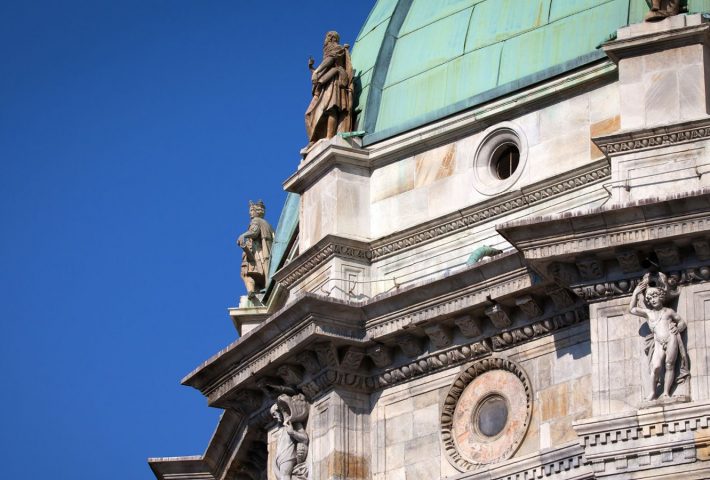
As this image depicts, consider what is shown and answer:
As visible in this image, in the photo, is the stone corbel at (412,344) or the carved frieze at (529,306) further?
the stone corbel at (412,344)

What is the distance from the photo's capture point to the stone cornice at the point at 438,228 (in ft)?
133

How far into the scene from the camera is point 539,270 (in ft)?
125

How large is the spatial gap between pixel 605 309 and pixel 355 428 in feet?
18.9

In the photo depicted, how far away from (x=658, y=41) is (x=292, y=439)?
28.5 feet

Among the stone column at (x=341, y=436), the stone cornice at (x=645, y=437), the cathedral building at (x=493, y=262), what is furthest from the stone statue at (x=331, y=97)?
the stone cornice at (x=645, y=437)

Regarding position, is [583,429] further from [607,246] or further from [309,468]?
[309,468]

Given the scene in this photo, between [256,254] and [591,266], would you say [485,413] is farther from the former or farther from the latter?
[256,254]

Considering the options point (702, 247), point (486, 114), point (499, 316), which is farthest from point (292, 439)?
point (702, 247)

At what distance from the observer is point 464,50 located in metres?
44.0

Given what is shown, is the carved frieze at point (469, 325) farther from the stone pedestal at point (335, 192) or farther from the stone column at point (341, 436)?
the stone pedestal at point (335, 192)

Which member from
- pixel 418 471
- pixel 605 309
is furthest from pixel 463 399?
pixel 605 309

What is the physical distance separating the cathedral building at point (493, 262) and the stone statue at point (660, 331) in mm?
31

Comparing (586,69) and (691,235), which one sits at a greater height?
(586,69)

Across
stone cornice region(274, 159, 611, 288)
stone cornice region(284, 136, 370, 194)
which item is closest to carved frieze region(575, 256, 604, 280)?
stone cornice region(274, 159, 611, 288)
